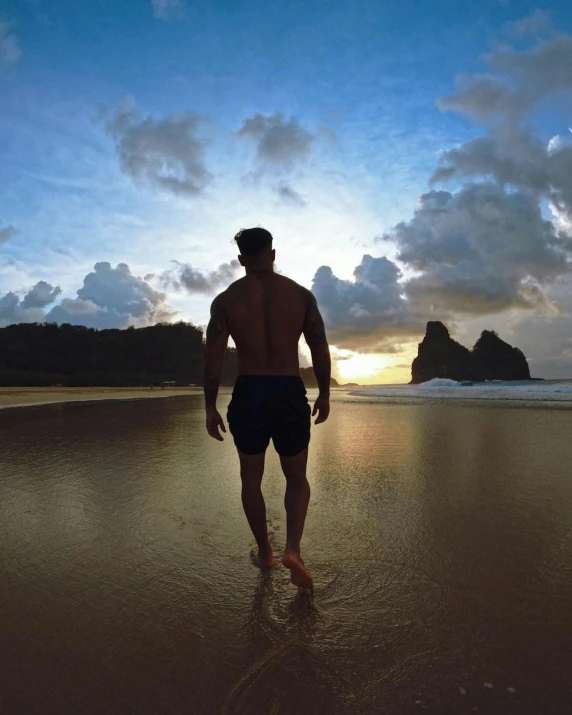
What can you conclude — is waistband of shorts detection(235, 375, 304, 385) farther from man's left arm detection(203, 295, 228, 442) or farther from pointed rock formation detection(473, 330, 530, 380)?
pointed rock formation detection(473, 330, 530, 380)

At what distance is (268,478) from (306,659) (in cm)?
294

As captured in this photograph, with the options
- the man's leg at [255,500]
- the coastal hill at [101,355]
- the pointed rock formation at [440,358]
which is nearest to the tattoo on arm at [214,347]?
the man's leg at [255,500]

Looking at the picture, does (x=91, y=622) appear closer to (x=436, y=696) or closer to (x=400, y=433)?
(x=436, y=696)

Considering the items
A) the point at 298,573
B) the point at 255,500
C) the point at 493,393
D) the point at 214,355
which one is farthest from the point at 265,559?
the point at 493,393

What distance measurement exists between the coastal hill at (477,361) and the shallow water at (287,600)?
96.5 metres

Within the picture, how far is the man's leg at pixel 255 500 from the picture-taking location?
2.45 metres

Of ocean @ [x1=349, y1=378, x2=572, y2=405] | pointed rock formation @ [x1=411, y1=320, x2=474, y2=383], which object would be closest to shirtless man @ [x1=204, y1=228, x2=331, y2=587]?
ocean @ [x1=349, y1=378, x2=572, y2=405]

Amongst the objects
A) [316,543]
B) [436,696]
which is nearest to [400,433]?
[316,543]

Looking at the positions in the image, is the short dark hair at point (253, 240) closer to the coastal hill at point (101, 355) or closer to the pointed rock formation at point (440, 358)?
the coastal hill at point (101, 355)

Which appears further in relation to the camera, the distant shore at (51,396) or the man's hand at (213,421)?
the distant shore at (51,396)

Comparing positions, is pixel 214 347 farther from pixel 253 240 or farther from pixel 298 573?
pixel 298 573

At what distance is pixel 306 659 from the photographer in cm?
156

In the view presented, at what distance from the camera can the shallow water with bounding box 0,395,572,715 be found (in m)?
1.40

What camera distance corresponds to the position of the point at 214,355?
261cm
